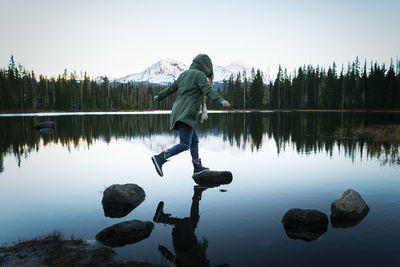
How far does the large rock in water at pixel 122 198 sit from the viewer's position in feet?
17.4

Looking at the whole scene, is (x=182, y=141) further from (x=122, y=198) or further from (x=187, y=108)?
(x=122, y=198)

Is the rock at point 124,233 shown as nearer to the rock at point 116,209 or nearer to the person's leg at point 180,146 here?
the rock at point 116,209

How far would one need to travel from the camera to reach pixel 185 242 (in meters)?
3.72

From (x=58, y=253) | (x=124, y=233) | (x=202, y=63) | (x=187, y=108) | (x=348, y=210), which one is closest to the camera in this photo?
(x=58, y=253)

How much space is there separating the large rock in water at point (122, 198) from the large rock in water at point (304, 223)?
2.66 m

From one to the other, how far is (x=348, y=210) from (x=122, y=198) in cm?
388

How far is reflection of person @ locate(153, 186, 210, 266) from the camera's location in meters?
3.27

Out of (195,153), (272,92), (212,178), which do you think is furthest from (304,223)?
(272,92)

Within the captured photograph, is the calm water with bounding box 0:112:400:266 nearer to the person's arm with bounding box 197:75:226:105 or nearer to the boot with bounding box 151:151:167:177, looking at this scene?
the boot with bounding box 151:151:167:177

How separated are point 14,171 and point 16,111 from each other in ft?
284

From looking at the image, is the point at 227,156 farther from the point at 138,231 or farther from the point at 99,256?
the point at 99,256

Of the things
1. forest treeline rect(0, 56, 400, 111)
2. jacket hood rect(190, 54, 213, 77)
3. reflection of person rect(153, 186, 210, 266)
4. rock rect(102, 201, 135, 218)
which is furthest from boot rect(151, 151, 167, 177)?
forest treeline rect(0, 56, 400, 111)

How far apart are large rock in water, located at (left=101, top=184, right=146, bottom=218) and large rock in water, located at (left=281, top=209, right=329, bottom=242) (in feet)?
8.73

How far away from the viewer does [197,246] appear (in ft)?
11.8
